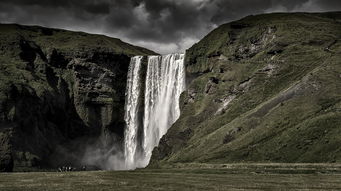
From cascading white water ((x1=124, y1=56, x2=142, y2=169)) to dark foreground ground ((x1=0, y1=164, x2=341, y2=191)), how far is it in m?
82.5

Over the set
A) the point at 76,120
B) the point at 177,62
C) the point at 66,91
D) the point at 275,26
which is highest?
the point at 275,26

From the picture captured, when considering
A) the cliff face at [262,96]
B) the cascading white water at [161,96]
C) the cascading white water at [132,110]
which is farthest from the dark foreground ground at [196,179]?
the cascading white water at [132,110]

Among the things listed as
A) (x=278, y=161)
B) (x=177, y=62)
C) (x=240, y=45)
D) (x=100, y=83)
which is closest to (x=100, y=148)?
(x=100, y=83)

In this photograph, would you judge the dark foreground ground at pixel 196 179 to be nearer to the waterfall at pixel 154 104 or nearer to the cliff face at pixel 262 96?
the cliff face at pixel 262 96

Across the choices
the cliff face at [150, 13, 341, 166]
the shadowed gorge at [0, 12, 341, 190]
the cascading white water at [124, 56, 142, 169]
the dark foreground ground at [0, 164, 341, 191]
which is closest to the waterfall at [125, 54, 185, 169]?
the cascading white water at [124, 56, 142, 169]

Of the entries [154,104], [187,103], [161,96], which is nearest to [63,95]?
[154,104]

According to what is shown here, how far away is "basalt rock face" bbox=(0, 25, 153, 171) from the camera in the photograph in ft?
550

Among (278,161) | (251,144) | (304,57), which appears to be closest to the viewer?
(278,161)

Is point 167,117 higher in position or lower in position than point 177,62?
lower

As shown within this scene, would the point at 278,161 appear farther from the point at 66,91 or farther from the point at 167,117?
the point at 66,91

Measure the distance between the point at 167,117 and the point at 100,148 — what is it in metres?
34.7

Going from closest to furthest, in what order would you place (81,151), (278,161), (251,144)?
1. (278,161)
2. (251,144)
3. (81,151)

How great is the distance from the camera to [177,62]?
17850cm

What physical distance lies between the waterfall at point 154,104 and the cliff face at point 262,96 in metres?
6.04
